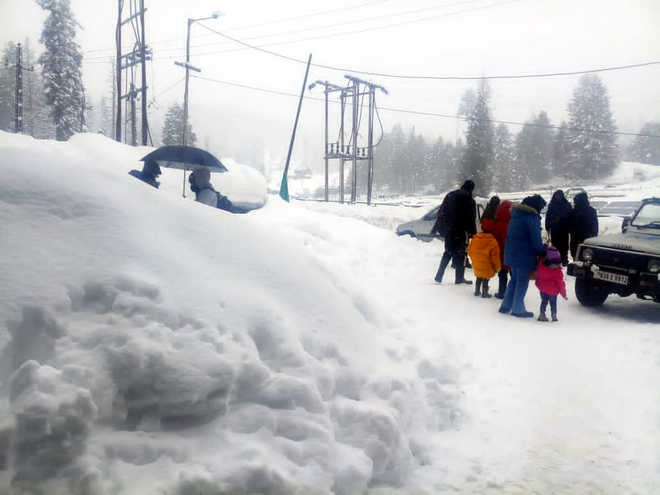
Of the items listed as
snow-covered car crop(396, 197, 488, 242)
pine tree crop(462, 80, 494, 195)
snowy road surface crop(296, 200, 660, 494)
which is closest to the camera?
snowy road surface crop(296, 200, 660, 494)

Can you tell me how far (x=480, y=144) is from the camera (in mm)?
41750

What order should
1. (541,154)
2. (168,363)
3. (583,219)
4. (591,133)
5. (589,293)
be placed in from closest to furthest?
(168,363), (589,293), (583,219), (591,133), (541,154)

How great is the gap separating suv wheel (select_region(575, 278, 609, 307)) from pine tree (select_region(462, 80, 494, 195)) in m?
34.1

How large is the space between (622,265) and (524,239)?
5.13ft

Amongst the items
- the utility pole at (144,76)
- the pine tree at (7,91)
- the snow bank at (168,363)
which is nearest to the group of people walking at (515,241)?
the snow bank at (168,363)

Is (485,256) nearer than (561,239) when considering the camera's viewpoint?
Yes

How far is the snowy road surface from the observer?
288 cm

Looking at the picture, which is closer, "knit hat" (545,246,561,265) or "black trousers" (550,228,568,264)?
"knit hat" (545,246,561,265)

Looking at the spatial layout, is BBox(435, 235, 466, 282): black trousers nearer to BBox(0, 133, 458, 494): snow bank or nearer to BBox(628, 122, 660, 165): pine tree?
BBox(0, 133, 458, 494): snow bank

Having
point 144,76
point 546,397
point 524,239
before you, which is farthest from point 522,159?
point 546,397

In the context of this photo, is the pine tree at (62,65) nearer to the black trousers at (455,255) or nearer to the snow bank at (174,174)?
the snow bank at (174,174)

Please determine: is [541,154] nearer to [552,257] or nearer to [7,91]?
[552,257]

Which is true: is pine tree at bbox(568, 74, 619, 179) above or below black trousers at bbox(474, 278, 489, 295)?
above

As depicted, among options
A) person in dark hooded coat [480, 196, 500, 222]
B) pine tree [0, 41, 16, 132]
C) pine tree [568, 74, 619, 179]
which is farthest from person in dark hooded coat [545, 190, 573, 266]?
pine tree [0, 41, 16, 132]
